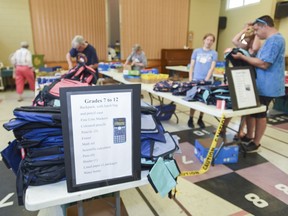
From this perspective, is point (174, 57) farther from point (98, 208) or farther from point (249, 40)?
point (98, 208)

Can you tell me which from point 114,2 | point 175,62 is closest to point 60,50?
point 114,2

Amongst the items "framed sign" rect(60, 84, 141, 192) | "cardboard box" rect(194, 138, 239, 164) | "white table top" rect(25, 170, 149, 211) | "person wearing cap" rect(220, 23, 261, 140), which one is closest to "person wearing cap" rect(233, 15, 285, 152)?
"person wearing cap" rect(220, 23, 261, 140)

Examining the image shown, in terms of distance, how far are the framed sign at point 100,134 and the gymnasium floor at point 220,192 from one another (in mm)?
984

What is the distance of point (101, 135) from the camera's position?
2.71 feet

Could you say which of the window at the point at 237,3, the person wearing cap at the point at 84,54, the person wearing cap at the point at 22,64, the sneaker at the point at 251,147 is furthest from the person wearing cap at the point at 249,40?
the window at the point at 237,3

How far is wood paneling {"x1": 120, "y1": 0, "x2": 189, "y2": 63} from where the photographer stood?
26.0ft

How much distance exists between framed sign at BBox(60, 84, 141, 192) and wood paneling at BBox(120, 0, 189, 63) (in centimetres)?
754

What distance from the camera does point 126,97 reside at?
83 cm

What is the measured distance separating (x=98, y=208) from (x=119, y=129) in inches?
25.1

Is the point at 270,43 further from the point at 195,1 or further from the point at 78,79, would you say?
the point at 195,1

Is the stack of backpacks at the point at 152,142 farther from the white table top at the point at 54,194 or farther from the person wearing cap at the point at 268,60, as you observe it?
the person wearing cap at the point at 268,60

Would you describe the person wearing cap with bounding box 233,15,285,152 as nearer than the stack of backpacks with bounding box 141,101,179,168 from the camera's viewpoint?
No

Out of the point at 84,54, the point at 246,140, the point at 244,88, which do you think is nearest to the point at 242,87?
the point at 244,88

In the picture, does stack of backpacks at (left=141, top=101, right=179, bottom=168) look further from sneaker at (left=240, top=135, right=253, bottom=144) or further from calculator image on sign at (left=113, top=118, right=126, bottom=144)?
sneaker at (left=240, top=135, right=253, bottom=144)
